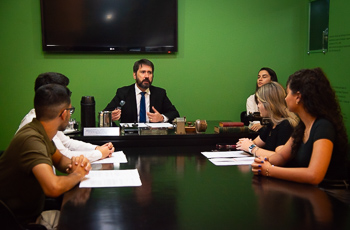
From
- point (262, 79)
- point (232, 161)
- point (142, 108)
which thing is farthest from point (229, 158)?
point (262, 79)

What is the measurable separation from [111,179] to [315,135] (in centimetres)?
115

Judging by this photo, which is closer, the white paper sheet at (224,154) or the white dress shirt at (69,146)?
the white dress shirt at (69,146)

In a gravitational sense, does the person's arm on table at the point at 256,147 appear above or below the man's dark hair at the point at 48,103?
below

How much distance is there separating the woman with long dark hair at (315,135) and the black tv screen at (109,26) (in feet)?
10.9

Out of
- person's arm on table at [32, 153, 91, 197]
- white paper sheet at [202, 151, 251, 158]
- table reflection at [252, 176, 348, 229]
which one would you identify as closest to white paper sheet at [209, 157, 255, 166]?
white paper sheet at [202, 151, 251, 158]

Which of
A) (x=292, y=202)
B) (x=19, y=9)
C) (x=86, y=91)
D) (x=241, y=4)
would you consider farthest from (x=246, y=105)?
(x=292, y=202)

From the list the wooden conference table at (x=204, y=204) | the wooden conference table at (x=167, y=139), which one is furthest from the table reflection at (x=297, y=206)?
the wooden conference table at (x=167, y=139)

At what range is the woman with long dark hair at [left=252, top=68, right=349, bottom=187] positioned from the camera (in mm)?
2270

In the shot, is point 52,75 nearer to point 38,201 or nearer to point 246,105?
point 38,201

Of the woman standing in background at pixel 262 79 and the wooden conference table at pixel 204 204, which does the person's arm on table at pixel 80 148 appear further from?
the woman standing in background at pixel 262 79

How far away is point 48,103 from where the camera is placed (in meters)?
2.20

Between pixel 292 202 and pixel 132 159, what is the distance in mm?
1265

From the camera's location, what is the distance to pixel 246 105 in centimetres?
582

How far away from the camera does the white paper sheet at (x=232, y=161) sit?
2729mm
